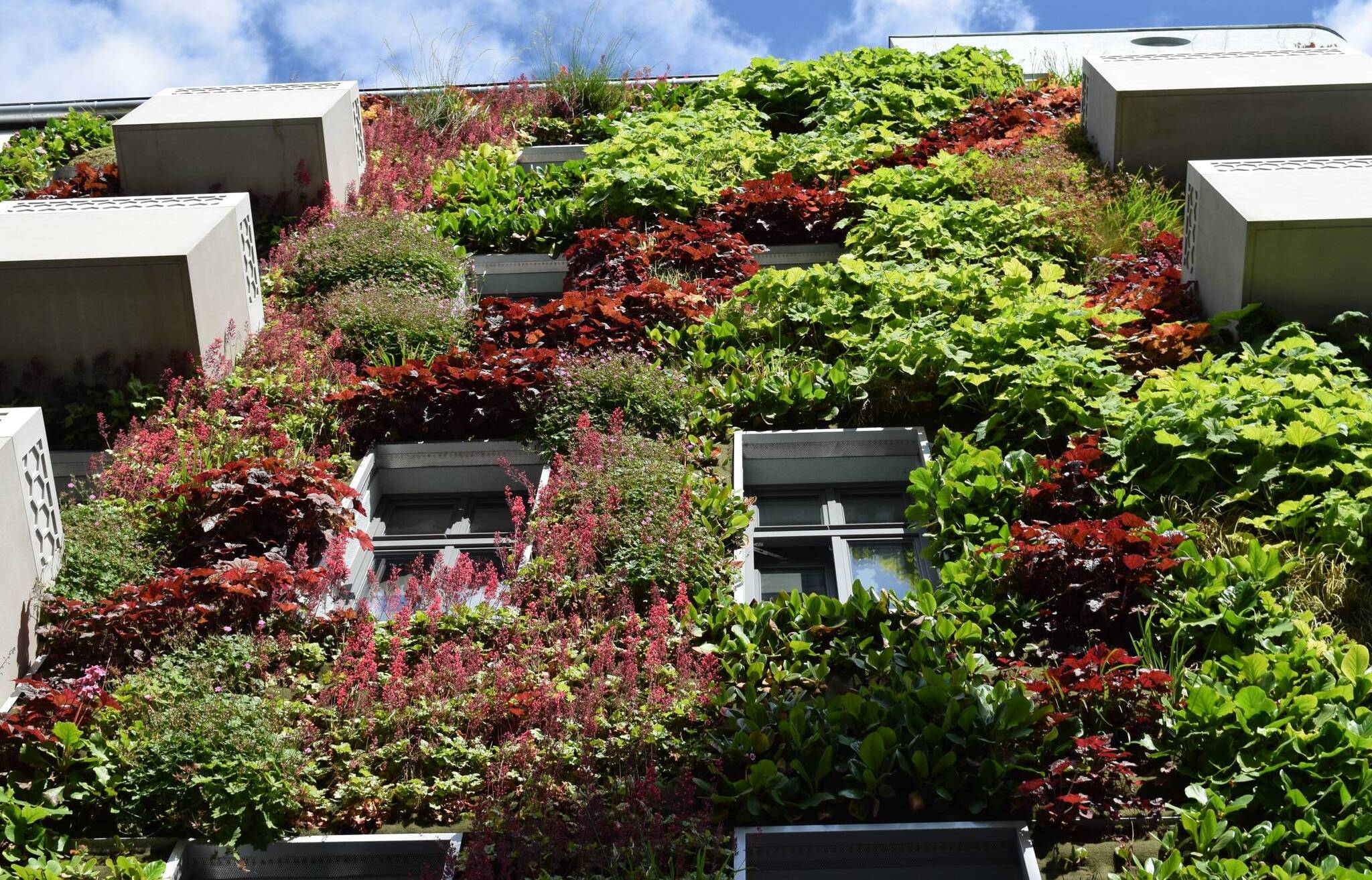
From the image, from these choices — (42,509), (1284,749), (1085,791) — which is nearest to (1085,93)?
(1284,749)

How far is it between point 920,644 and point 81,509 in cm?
402

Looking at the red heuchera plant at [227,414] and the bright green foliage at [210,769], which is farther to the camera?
the red heuchera plant at [227,414]

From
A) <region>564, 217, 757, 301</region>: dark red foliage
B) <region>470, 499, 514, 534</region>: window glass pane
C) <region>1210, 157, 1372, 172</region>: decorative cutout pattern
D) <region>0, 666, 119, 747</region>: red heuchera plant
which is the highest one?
<region>1210, 157, 1372, 172</region>: decorative cutout pattern

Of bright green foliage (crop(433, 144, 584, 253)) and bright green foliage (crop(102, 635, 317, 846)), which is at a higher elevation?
bright green foliage (crop(433, 144, 584, 253))

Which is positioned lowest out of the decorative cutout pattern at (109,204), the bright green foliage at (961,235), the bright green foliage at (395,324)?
the bright green foliage at (395,324)

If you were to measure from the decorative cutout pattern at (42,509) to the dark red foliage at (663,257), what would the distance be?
12.4ft

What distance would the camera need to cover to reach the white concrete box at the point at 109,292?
7.55 meters

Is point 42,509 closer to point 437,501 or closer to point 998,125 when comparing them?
point 437,501

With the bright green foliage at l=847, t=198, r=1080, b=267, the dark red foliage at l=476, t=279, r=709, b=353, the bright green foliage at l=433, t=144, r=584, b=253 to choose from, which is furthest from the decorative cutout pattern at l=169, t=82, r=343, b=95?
the bright green foliage at l=847, t=198, r=1080, b=267

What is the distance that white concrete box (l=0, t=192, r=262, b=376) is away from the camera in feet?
24.8

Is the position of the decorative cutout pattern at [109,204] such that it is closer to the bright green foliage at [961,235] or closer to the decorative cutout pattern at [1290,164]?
the bright green foliage at [961,235]

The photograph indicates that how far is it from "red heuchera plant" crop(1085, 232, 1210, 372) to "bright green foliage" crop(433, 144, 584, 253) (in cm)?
396

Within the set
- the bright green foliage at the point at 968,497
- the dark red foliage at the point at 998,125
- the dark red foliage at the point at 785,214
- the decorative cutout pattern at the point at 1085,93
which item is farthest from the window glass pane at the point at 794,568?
the decorative cutout pattern at the point at 1085,93

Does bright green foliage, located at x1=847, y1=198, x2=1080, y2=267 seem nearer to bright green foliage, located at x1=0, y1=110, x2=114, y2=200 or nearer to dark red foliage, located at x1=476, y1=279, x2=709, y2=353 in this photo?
dark red foliage, located at x1=476, y1=279, x2=709, y2=353
